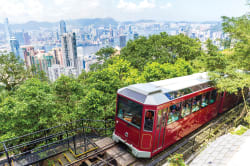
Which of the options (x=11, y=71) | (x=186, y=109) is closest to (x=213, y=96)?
(x=186, y=109)

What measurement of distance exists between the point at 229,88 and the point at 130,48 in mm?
17712

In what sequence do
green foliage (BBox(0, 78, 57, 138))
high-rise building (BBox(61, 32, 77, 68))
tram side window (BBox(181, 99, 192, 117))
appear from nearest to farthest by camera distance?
tram side window (BBox(181, 99, 192, 117)) → green foliage (BBox(0, 78, 57, 138)) → high-rise building (BBox(61, 32, 77, 68))

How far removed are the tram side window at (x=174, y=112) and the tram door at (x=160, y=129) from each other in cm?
40

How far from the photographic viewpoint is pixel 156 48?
22.9 metres

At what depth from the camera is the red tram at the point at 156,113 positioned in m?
7.25

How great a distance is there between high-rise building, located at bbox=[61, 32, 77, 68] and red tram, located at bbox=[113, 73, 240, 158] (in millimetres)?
159350

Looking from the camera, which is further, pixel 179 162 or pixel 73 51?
pixel 73 51

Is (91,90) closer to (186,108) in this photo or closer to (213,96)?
(186,108)

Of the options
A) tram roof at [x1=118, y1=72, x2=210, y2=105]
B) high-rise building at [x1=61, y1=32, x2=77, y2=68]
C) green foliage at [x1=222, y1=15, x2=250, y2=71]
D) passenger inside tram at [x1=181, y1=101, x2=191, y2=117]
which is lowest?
high-rise building at [x1=61, y1=32, x2=77, y2=68]

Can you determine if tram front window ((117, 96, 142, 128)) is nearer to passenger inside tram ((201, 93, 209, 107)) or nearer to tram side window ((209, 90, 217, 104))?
passenger inside tram ((201, 93, 209, 107))

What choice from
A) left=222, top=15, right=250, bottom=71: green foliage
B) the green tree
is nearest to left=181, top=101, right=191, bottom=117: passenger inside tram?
left=222, top=15, right=250, bottom=71: green foliage

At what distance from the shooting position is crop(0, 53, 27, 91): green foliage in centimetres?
2006

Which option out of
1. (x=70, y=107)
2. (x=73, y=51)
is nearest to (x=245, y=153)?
(x=70, y=107)

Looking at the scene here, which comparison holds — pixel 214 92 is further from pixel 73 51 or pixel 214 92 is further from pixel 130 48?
pixel 73 51
